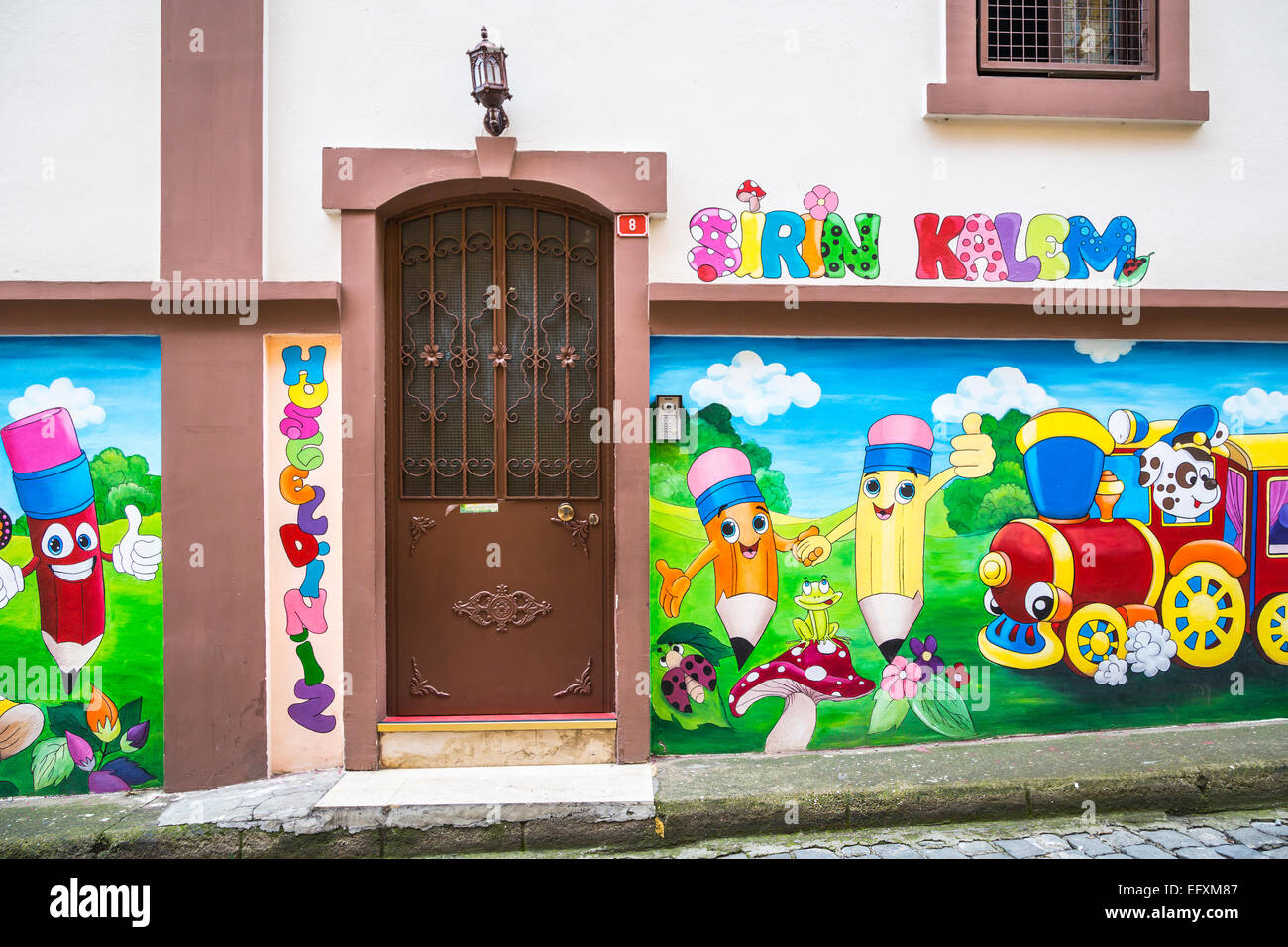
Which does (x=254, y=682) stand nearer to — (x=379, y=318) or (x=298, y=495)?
(x=298, y=495)

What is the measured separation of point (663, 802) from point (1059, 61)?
487cm

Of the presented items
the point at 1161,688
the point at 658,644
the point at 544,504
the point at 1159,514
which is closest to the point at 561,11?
the point at 544,504

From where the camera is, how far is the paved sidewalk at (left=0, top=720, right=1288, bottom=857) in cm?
443

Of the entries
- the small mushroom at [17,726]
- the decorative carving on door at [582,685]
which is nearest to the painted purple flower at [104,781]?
the small mushroom at [17,726]

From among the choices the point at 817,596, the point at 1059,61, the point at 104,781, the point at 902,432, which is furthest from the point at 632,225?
the point at 104,781

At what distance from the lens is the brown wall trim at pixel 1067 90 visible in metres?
5.25

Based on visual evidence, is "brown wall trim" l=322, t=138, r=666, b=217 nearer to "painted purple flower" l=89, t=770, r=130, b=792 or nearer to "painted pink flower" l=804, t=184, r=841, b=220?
"painted pink flower" l=804, t=184, r=841, b=220

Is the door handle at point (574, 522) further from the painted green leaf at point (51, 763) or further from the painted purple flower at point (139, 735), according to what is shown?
the painted green leaf at point (51, 763)

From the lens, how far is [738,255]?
5.21 meters

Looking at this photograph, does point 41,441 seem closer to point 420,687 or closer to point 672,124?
point 420,687

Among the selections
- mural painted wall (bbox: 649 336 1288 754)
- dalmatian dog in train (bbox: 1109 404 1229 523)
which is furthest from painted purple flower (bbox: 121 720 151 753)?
dalmatian dog in train (bbox: 1109 404 1229 523)

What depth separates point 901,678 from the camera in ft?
17.6

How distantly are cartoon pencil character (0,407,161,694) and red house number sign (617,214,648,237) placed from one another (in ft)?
Answer: 10.3

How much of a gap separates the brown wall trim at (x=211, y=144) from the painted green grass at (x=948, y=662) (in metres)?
2.82
